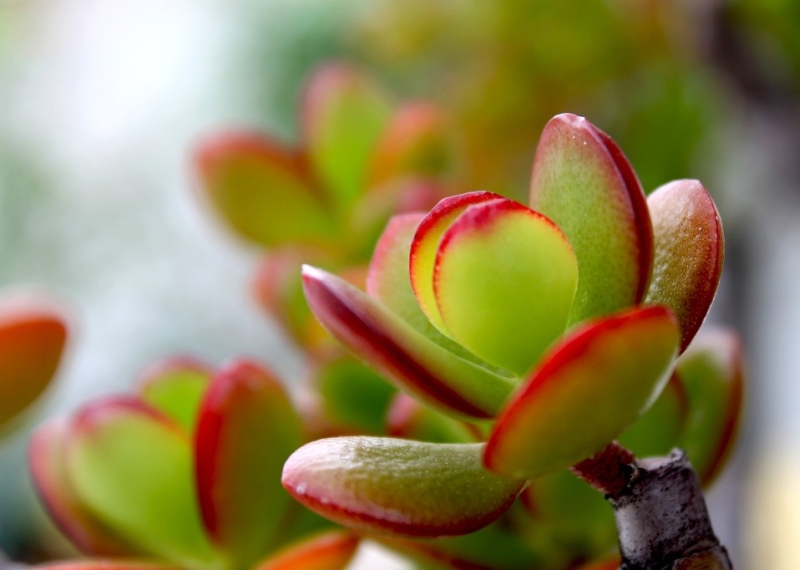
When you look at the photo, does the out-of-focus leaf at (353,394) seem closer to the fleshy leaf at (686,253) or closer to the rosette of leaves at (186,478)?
the rosette of leaves at (186,478)

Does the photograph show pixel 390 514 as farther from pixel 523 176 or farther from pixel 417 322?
pixel 523 176

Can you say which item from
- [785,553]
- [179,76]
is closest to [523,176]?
[785,553]

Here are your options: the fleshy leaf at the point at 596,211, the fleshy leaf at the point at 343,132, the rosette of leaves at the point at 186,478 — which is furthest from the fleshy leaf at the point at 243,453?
the fleshy leaf at the point at 343,132

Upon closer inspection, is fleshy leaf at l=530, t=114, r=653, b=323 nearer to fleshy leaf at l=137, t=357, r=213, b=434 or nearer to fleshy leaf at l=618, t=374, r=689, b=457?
fleshy leaf at l=618, t=374, r=689, b=457

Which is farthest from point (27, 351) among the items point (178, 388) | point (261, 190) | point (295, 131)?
point (295, 131)

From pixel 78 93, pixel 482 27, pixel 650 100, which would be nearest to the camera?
pixel 650 100

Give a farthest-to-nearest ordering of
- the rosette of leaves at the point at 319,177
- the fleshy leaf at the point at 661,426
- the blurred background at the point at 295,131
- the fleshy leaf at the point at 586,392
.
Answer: the blurred background at the point at 295,131 → the rosette of leaves at the point at 319,177 → the fleshy leaf at the point at 661,426 → the fleshy leaf at the point at 586,392

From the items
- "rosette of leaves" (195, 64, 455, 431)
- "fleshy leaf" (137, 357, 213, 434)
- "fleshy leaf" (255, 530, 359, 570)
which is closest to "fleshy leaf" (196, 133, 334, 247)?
"rosette of leaves" (195, 64, 455, 431)
